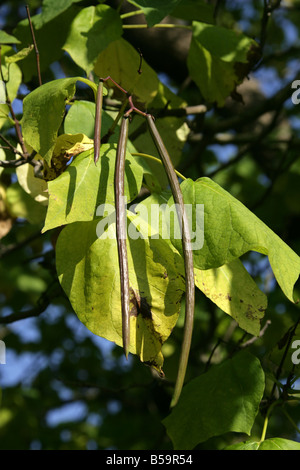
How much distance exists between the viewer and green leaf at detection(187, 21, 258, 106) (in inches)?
44.0

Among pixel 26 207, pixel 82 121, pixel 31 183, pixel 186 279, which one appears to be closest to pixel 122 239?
pixel 186 279

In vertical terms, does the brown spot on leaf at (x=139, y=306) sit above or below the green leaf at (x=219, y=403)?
above

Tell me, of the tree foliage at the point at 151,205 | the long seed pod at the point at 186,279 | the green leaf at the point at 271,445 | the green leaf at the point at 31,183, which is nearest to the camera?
the long seed pod at the point at 186,279

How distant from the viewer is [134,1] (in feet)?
3.16

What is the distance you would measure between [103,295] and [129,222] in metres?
0.11

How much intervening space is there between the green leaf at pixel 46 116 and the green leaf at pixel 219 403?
49cm

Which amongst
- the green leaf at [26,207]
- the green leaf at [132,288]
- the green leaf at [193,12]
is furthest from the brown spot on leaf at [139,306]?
the green leaf at [193,12]

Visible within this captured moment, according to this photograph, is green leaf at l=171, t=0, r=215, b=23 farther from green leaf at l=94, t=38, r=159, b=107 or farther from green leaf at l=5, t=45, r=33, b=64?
green leaf at l=5, t=45, r=33, b=64

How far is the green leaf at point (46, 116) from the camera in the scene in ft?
2.38

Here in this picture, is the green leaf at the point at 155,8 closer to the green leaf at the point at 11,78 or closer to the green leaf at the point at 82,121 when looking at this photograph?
the green leaf at the point at 82,121

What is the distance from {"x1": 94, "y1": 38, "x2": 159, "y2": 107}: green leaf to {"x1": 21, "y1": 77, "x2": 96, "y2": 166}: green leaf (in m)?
0.41

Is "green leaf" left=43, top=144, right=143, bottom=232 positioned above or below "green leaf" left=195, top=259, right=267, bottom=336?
above
